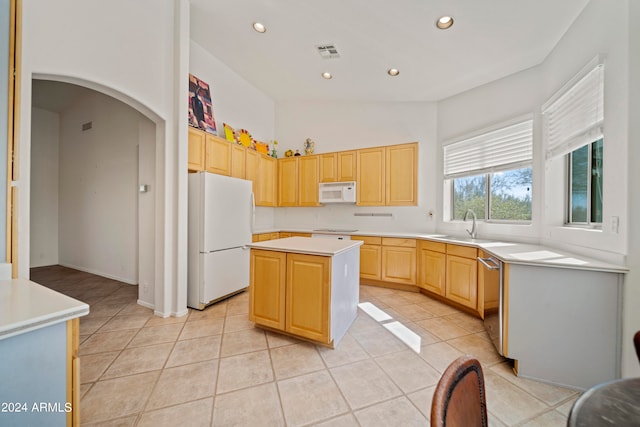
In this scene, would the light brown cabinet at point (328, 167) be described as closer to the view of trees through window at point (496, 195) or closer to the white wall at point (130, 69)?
the view of trees through window at point (496, 195)

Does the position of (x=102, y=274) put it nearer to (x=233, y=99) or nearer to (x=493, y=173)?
(x=233, y=99)

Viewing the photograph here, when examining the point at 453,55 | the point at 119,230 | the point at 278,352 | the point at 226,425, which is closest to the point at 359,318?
the point at 278,352

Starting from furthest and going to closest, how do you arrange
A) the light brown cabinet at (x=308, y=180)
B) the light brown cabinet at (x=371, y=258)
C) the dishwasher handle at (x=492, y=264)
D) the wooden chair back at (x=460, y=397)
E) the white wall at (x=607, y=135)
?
1. the light brown cabinet at (x=308, y=180)
2. the light brown cabinet at (x=371, y=258)
3. the dishwasher handle at (x=492, y=264)
4. the white wall at (x=607, y=135)
5. the wooden chair back at (x=460, y=397)

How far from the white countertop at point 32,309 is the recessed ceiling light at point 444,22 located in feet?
11.5

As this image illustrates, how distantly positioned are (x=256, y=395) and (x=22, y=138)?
2.22 meters

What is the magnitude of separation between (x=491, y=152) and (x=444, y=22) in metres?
1.76

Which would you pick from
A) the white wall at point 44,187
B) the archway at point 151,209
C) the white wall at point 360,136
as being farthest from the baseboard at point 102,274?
the white wall at point 360,136

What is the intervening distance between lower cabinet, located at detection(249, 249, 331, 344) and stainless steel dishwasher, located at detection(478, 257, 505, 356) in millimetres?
1400

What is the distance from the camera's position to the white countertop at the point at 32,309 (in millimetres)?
822

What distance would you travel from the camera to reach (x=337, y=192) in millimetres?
4402

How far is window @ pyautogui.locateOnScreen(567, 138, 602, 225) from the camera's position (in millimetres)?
2215

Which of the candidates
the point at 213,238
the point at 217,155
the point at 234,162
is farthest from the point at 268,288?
the point at 234,162

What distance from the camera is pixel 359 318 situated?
285 cm

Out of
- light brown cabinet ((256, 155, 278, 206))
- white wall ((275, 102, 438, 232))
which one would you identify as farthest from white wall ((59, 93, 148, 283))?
white wall ((275, 102, 438, 232))
